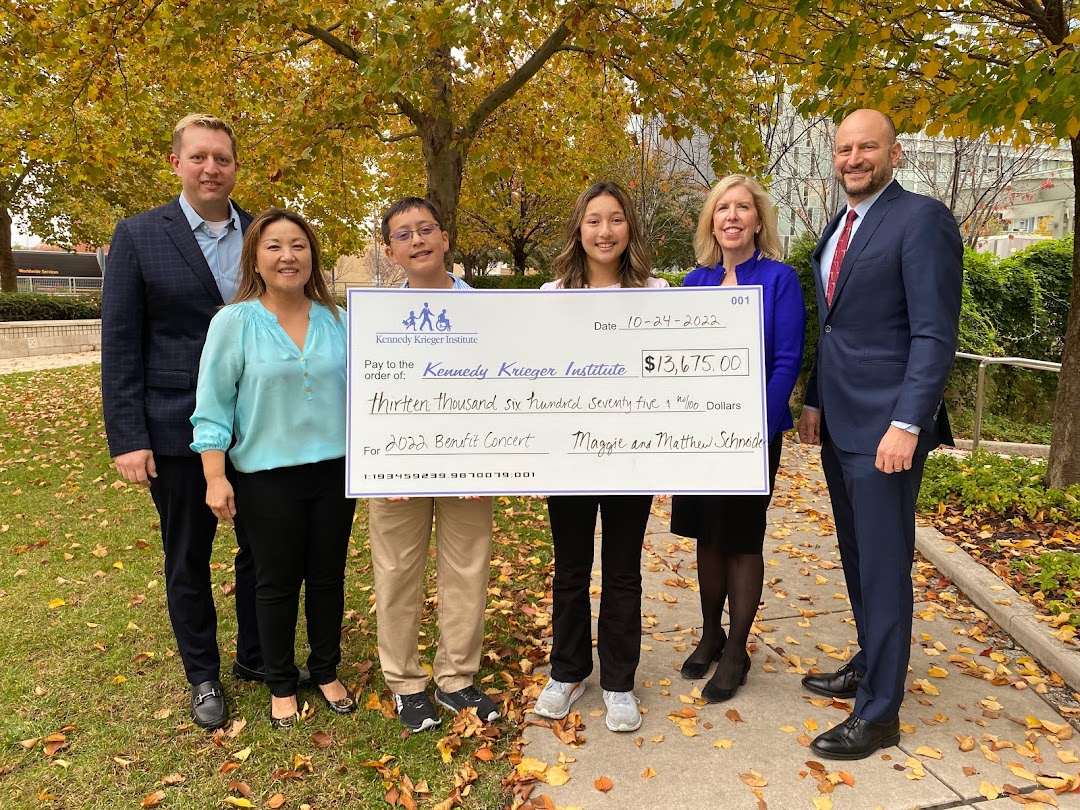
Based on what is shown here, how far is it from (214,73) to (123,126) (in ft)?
5.19

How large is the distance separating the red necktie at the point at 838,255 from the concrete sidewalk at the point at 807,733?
1804mm

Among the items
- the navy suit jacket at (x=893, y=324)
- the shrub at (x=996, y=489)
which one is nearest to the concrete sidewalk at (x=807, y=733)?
the navy suit jacket at (x=893, y=324)

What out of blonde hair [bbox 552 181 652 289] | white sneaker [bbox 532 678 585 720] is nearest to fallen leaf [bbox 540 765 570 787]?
white sneaker [bbox 532 678 585 720]

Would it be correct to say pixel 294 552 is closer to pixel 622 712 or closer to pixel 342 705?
pixel 342 705

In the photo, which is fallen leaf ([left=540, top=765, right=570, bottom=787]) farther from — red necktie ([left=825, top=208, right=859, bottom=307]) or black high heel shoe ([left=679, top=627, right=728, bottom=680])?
red necktie ([left=825, top=208, right=859, bottom=307])

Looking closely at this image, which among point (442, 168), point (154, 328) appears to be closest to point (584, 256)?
point (154, 328)

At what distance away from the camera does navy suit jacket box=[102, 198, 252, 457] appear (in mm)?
2832

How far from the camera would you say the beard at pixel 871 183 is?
2730 mm

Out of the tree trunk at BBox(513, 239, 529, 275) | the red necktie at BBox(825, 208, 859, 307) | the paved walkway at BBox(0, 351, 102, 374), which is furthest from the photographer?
the tree trunk at BBox(513, 239, 529, 275)

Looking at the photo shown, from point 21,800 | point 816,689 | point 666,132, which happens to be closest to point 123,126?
point 666,132

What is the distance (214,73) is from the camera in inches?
324

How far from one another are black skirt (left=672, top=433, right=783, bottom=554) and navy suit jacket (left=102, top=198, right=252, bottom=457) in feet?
7.01

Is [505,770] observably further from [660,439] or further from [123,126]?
[123,126]

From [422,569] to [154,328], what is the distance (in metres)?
1.49
